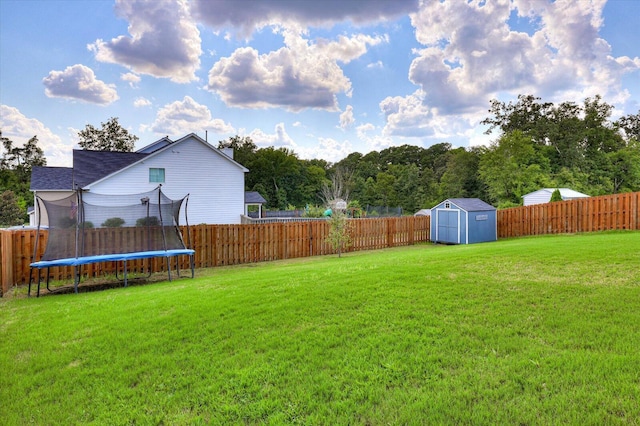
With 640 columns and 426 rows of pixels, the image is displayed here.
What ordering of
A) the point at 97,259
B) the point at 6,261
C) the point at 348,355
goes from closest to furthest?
the point at 348,355, the point at 6,261, the point at 97,259

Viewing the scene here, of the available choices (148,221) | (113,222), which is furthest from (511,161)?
(113,222)

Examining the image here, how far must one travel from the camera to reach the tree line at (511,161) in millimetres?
29750

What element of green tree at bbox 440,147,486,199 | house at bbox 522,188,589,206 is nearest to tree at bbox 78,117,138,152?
green tree at bbox 440,147,486,199

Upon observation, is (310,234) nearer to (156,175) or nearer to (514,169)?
(156,175)

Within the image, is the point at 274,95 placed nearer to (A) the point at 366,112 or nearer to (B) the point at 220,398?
(A) the point at 366,112

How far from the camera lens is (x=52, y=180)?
2183cm

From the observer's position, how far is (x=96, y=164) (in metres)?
19.6

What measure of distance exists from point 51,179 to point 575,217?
3059 cm

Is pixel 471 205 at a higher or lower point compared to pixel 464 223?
higher

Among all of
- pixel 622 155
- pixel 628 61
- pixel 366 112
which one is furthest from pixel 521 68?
pixel 622 155

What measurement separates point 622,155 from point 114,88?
41382 mm

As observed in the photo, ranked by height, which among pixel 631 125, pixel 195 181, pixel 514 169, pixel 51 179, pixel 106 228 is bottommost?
pixel 106 228

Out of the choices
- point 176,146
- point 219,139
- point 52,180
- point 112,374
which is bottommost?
point 112,374

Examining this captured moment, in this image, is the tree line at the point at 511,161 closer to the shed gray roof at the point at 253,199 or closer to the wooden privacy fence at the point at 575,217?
the shed gray roof at the point at 253,199
